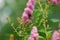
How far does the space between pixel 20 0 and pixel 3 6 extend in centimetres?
46

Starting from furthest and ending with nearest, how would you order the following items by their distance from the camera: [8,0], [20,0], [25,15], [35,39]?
[8,0] → [20,0] → [25,15] → [35,39]

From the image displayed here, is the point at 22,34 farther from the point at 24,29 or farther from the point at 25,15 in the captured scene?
the point at 25,15

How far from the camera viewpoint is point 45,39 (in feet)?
5.36

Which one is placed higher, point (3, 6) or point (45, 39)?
point (3, 6)

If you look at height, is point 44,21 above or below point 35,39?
above

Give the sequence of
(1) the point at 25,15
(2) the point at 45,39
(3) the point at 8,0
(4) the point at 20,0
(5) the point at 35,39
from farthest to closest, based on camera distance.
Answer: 1. (3) the point at 8,0
2. (4) the point at 20,0
3. (2) the point at 45,39
4. (1) the point at 25,15
5. (5) the point at 35,39

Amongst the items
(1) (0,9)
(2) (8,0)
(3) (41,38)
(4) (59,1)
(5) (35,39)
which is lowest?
(5) (35,39)

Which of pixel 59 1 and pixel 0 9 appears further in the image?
pixel 0 9

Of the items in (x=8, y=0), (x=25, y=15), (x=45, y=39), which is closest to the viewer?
(x=25, y=15)

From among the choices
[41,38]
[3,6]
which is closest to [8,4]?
[3,6]

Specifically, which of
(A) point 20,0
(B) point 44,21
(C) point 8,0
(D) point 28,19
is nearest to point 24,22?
(D) point 28,19

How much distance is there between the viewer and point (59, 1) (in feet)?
5.18

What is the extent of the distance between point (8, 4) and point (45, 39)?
4143mm

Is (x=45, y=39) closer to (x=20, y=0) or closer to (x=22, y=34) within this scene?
(x=22, y=34)
